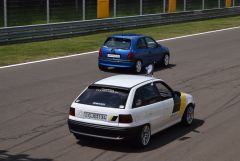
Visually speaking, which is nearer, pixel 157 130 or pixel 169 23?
pixel 157 130

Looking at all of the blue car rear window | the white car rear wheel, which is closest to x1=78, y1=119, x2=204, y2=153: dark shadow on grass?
the white car rear wheel

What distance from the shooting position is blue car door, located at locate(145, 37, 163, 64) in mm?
22625

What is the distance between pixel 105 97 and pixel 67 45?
1730cm

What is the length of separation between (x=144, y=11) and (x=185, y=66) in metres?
18.4

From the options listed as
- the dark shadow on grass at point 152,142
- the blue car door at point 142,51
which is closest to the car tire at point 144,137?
the dark shadow on grass at point 152,142

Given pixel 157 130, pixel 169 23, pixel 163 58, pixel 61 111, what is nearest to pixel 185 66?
pixel 163 58

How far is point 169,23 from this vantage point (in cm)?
4069

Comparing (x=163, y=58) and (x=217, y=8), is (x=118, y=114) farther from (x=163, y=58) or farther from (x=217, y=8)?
(x=217, y=8)

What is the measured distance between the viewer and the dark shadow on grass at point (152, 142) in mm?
11797

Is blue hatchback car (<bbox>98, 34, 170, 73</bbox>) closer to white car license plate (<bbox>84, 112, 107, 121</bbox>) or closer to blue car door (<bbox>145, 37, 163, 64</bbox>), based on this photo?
blue car door (<bbox>145, 37, 163, 64</bbox>)

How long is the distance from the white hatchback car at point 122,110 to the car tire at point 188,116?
3.14ft

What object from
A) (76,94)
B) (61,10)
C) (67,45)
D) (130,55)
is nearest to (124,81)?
(76,94)

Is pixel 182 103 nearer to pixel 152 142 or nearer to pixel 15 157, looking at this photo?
pixel 152 142

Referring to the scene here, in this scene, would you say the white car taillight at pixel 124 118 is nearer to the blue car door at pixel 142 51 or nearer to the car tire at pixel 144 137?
the car tire at pixel 144 137
